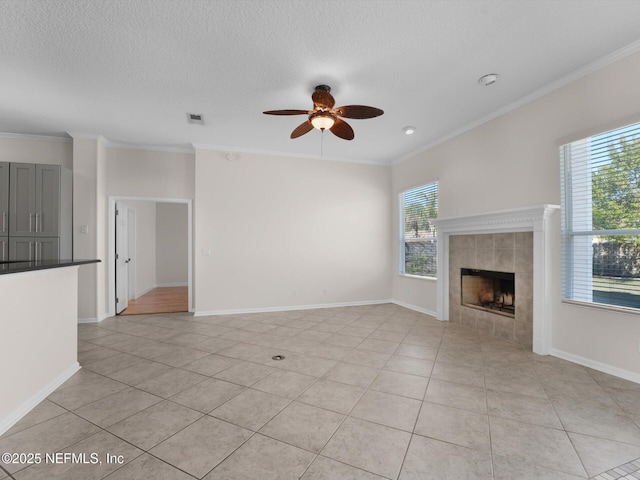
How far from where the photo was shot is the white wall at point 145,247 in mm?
7219

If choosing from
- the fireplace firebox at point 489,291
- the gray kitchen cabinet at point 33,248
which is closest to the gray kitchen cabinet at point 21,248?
the gray kitchen cabinet at point 33,248

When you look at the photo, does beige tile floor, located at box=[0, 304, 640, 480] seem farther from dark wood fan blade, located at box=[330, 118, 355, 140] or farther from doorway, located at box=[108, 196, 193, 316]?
dark wood fan blade, located at box=[330, 118, 355, 140]

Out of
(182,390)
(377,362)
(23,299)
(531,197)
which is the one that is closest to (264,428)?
(182,390)

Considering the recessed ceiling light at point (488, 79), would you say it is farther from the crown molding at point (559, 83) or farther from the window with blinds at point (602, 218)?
the window with blinds at point (602, 218)

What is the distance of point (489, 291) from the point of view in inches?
167

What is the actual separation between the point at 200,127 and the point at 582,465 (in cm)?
508

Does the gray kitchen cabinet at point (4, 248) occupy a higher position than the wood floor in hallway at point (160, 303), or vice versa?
the gray kitchen cabinet at point (4, 248)

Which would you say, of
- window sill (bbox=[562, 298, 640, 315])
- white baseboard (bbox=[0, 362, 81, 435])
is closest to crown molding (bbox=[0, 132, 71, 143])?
white baseboard (bbox=[0, 362, 81, 435])

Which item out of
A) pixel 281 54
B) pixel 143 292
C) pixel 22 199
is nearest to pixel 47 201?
pixel 22 199

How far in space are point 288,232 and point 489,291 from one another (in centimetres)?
336

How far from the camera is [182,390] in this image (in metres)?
2.53

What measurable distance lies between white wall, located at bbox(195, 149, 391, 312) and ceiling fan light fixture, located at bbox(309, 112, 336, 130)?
8.25 ft

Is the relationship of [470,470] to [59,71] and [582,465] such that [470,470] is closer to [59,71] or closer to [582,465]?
[582,465]

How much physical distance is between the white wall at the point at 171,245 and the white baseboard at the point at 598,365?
8.67 metres
